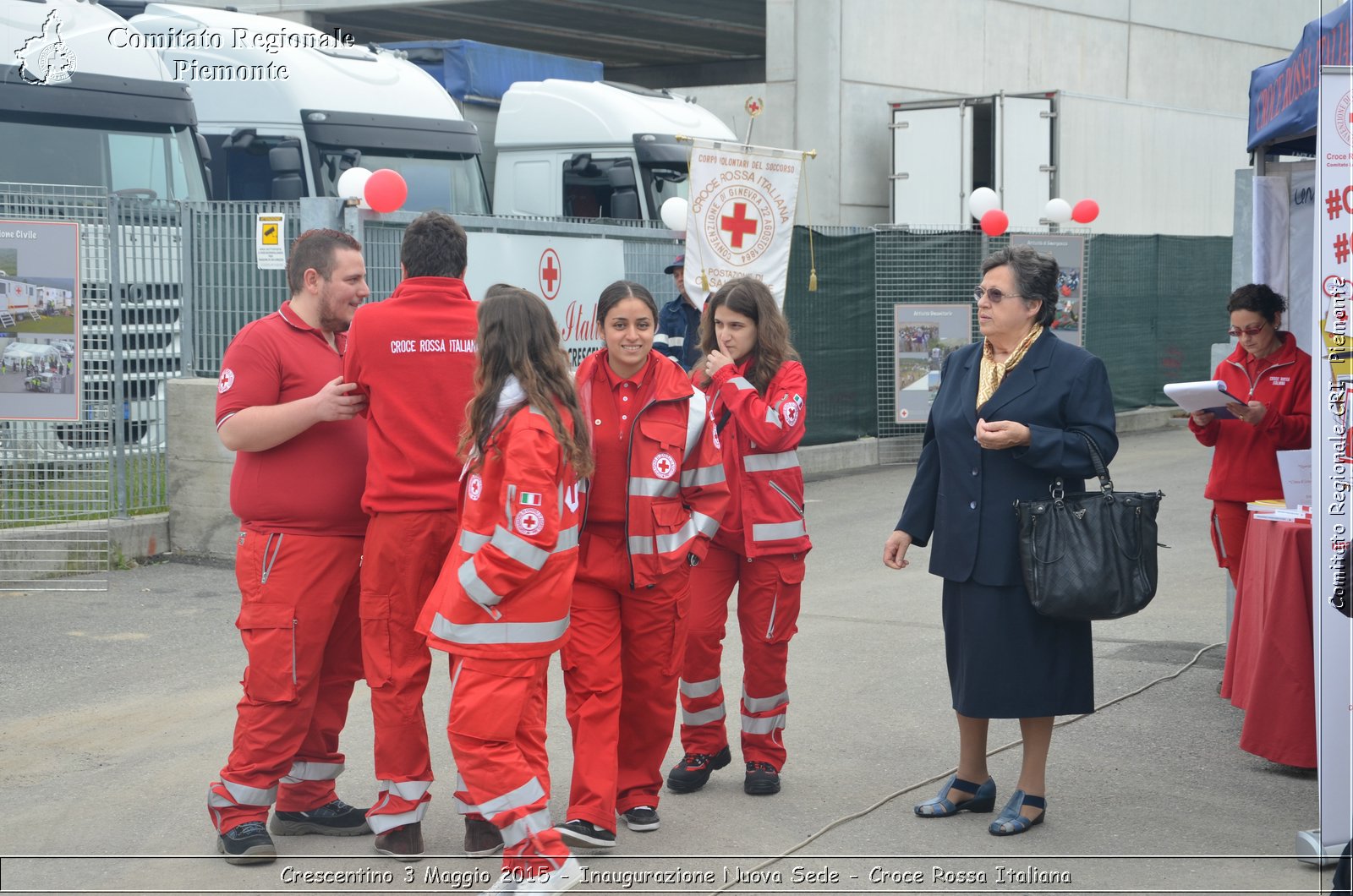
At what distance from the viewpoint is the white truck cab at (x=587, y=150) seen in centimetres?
1538

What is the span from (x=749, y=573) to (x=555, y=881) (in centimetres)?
164

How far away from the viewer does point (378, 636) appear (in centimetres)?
470

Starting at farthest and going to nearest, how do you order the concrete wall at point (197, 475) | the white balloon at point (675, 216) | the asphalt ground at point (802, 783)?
1. the white balloon at point (675, 216)
2. the concrete wall at point (197, 475)
3. the asphalt ground at point (802, 783)

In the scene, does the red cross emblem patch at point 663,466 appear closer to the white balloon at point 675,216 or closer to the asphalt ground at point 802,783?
the asphalt ground at point 802,783

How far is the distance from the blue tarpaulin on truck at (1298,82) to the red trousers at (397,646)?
326cm

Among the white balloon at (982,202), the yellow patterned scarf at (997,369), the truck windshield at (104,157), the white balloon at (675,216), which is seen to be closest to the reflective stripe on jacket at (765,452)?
the yellow patterned scarf at (997,369)

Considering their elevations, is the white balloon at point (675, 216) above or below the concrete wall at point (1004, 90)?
below

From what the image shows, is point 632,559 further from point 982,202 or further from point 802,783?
point 982,202

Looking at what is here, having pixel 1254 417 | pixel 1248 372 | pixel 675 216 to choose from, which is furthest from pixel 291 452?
pixel 675 216

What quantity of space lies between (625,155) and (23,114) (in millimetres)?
6032

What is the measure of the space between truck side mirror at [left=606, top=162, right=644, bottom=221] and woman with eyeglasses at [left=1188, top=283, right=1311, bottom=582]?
935 centimetres

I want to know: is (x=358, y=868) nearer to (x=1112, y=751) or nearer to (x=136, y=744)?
(x=136, y=744)

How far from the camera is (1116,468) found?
14711 mm

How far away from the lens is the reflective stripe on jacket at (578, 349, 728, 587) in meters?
4.76
